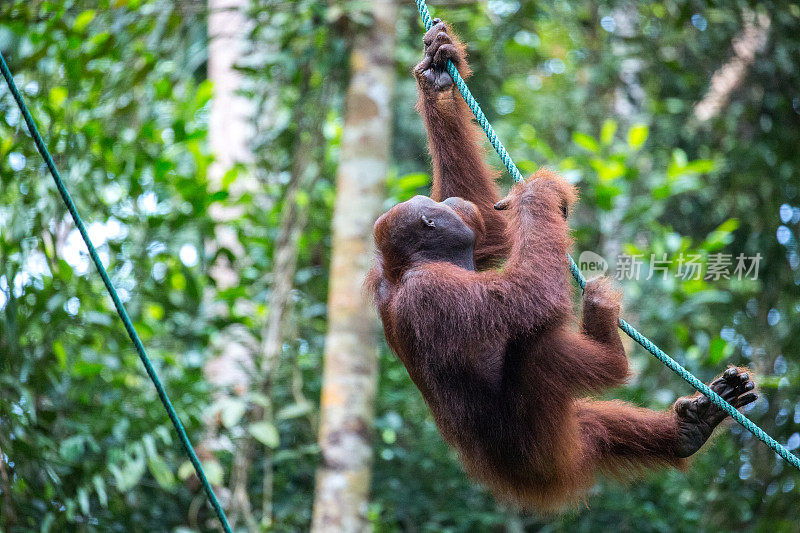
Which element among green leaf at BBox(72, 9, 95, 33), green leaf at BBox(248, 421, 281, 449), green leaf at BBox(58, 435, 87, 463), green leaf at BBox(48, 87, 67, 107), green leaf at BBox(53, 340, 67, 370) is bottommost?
green leaf at BBox(248, 421, 281, 449)

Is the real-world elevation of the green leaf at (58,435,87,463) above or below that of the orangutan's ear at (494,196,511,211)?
below

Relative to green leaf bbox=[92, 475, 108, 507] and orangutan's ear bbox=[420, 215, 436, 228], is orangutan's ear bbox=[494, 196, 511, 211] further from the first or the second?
green leaf bbox=[92, 475, 108, 507]

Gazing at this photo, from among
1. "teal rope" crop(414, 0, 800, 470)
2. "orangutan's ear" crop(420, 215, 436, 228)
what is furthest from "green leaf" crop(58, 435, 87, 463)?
"teal rope" crop(414, 0, 800, 470)

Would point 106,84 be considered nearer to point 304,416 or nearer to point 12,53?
point 12,53

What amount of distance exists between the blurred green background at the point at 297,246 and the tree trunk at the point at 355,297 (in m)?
0.24

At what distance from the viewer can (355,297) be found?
401 cm

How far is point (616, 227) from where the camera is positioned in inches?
210

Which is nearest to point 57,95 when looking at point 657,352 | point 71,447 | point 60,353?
point 60,353

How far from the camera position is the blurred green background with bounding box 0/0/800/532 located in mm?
3697

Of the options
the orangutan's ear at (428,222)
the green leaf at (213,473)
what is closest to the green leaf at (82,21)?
the green leaf at (213,473)

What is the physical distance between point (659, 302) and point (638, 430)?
9.27 feet

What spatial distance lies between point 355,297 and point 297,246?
0.58m

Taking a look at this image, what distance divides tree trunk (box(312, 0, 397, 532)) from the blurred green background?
240 mm

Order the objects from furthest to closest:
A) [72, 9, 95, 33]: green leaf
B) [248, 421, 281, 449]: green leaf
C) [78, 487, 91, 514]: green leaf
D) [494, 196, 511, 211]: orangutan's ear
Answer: [72, 9, 95, 33]: green leaf → [248, 421, 281, 449]: green leaf → [78, 487, 91, 514]: green leaf → [494, 196, 511, 211]: orangutan's ear
